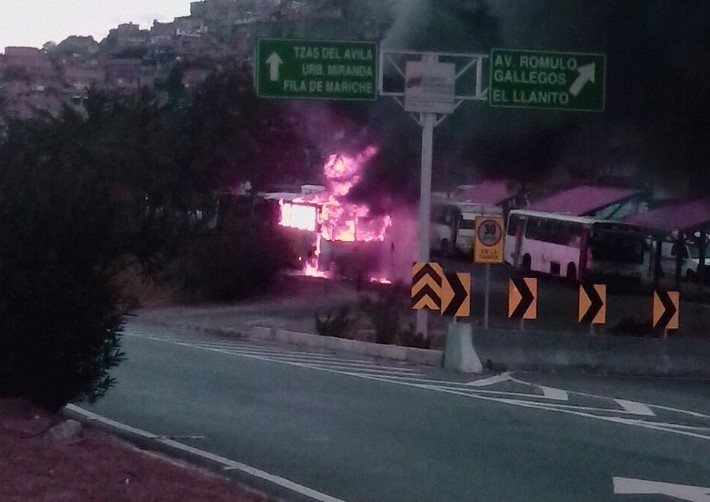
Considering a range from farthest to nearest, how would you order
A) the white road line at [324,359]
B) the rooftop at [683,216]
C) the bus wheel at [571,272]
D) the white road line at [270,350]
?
1. the bus wheel at [571,272]
2. the rooftop at [683,216]
3. the white road line at [270,350]
4. the white road line at [324,359]

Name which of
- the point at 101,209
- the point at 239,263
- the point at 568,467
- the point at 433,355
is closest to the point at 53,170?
the point at 101,209

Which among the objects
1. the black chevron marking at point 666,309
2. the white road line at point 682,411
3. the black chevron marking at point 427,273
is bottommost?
the white road line at point 682,411

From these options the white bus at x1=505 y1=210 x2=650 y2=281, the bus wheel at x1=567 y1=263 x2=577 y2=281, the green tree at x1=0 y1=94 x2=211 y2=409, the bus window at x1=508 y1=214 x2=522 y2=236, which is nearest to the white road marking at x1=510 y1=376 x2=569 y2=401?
the green tree at x1=0 y1=94 x2=211 y2=409

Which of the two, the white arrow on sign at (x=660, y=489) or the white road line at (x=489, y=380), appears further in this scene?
the white road line at (x=489, y=380)

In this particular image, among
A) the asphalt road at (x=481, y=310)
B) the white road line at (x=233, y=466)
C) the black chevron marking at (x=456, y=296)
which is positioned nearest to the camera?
the white road line at (x=233, y=466)

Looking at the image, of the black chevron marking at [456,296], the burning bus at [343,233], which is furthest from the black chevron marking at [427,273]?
the burning bus at [343,233]

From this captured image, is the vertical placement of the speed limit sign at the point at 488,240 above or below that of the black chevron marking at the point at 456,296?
above

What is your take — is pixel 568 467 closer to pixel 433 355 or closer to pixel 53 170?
pixel 53 170

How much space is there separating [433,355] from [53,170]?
11.2 metres

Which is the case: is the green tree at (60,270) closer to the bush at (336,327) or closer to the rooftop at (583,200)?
the bush at (336,327)

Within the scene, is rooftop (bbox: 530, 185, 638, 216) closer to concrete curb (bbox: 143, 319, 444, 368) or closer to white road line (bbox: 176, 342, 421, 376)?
concrete curb (bbox: 143, 319, 444, 368)

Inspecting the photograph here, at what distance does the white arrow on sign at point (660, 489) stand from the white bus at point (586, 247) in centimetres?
3286

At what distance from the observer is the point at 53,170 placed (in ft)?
35.4

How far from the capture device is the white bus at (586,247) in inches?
1682
